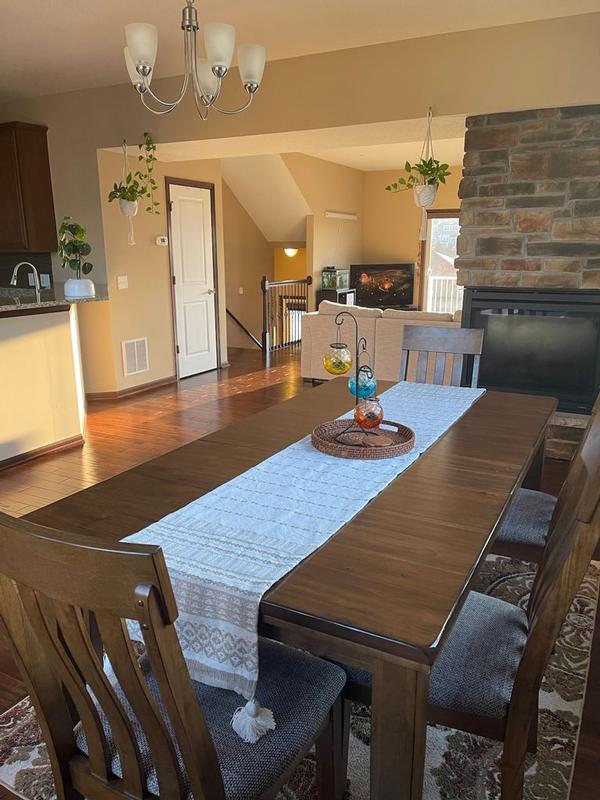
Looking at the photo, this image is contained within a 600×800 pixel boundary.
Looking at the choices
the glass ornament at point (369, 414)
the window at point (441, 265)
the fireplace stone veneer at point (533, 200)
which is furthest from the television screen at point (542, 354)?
the window at point (441, 265)

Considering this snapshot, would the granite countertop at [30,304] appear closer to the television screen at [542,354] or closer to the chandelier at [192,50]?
the chandelier at [192,50]

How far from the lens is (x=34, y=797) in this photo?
1.60 metres

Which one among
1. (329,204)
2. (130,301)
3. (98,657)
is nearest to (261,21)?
(130,301)

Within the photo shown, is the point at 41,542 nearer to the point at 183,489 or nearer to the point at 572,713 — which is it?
the point at 183,489

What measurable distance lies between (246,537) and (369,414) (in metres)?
0.74

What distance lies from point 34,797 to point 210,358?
5680 millimetres

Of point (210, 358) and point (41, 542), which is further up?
point (41, 542)

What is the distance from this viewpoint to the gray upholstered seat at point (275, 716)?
3.56 feet

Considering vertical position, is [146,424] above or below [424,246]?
below

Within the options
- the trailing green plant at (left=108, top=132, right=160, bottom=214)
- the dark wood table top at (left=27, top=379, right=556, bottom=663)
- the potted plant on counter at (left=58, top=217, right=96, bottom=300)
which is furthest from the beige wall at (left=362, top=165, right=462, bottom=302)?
the dark wood table top at (left=27, top=379, right=556, bottom=663)

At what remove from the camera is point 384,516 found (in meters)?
1.47

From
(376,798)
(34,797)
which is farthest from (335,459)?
(34,797)

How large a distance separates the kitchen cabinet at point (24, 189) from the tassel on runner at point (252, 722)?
5.41 metres

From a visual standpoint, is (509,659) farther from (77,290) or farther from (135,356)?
(135,356)
